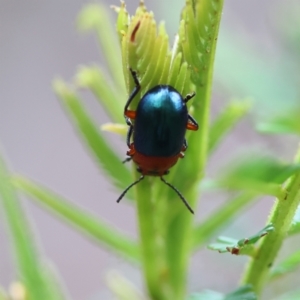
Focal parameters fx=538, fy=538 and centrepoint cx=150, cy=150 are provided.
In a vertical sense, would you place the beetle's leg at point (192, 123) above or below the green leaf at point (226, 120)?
below

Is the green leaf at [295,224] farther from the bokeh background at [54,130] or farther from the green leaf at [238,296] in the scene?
the bokeh background at [54,130]

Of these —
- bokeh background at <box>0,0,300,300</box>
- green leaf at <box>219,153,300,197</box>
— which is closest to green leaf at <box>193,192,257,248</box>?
green leaf at <box>219,153,300,197</box>

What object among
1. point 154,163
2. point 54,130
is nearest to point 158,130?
point 154,163

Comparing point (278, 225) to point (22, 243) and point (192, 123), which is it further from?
point (22, 243)

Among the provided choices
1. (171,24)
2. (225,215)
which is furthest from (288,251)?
(171,24)

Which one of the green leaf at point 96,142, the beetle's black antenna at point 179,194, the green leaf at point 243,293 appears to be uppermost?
the green leaf at point 96,142

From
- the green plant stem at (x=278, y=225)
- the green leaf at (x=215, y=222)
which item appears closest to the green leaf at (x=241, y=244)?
the green plant stem at (x=278, y=225)

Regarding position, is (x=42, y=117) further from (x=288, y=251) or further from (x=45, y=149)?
(x=288, y=251)
